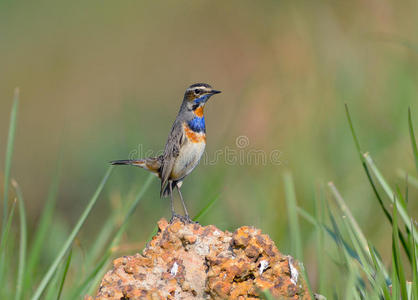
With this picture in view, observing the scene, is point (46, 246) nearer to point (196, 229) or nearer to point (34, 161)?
point (196, 229)

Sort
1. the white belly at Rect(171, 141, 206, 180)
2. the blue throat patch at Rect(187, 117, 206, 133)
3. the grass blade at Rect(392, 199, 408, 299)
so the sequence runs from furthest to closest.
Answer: the blue throat patch at Rect(187, 117, 206, 133), the white belly at Rect(171, 141, 206, 180), the grass blade at Rect(392, 199, 408, 299)

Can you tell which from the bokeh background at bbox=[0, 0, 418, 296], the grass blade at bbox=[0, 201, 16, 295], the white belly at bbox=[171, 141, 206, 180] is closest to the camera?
the grass blade at bbox=[0, 201, 16, 295]

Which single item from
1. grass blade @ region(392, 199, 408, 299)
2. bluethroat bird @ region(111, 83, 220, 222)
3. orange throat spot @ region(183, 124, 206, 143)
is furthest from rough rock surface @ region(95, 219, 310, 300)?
orange throat spot @ region(183, 124, 206, 143)

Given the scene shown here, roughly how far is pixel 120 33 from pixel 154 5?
98cm

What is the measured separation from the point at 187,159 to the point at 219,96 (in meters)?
5.74

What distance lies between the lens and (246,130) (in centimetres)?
798

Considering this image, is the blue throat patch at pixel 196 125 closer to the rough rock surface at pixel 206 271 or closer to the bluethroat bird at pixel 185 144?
the bluethroat bird at pixel 185 144

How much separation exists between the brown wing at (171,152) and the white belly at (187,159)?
0.04m

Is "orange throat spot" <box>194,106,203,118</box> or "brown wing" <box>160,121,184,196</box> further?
"orange throat spot" <box>194,106,203,118</box>

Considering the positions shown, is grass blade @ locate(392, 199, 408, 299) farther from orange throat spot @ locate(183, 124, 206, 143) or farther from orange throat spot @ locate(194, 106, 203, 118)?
orange throat spot @ locate(194, 106, 203, 118)

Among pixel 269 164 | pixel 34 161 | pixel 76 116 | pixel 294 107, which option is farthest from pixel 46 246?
pixel 76 116

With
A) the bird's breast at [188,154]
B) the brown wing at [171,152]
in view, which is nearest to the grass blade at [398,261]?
the bird's breast at [188,154]

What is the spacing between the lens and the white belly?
4.77m

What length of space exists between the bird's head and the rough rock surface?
209 cm
